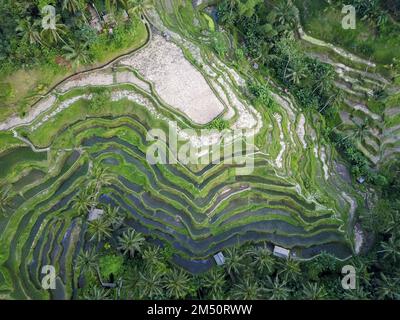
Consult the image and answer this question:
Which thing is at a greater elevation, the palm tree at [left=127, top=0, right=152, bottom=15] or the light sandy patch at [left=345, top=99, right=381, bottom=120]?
the palm tree at [left=127, top=0, right=152, bottom=15]

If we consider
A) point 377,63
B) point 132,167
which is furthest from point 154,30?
point 377,63

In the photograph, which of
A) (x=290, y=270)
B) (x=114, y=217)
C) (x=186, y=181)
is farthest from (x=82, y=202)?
(x=290, y=270)

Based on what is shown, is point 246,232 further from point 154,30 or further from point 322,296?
point 154,30

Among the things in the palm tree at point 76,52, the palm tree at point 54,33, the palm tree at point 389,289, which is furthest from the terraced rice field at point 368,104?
the palm tree at point 54,33

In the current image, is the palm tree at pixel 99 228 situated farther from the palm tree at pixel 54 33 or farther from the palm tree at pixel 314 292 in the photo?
the palm tree at pixel 54 33

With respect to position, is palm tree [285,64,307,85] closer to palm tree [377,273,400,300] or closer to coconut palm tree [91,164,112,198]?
palm tree [377,273,400,300]

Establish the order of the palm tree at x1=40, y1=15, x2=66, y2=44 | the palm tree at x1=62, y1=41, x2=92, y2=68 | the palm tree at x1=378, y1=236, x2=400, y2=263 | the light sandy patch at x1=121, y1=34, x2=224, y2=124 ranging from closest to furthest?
the palm tree at x1=378, y1=236, x2=400, y2=263
the palm tree at x1=40, y1=15, x2=66, y2=44
the palm tree at x1=62, y1=41, x2=92, y2=68
the light sandy patch at x1=121, y1=34, x2=224, y2=124

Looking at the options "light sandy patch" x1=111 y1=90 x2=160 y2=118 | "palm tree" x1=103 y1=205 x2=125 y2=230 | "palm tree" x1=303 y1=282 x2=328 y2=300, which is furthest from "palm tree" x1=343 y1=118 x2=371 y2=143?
"palm tree" x1=103 y1=205 x2=125 y2=230

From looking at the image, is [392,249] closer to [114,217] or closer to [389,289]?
[389,289]
